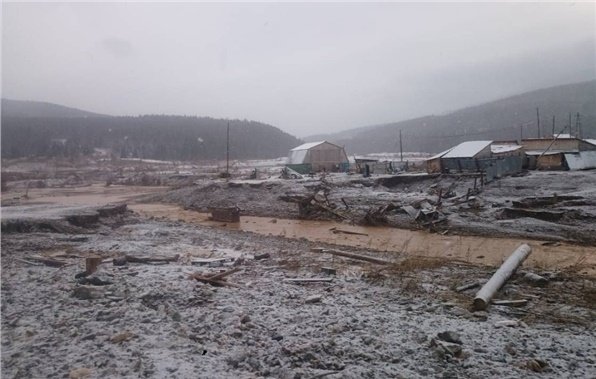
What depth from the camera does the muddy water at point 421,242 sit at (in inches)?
445

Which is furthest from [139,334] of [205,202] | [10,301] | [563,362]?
[205,202]

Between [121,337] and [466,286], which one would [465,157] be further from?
[121,337]

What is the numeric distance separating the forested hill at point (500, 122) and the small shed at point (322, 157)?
4661cm

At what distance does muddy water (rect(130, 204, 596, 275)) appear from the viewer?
1130 cm

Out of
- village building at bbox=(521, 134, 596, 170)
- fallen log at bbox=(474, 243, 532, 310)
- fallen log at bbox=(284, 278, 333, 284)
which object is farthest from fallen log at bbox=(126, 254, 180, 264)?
village building at bbox=(521, 134, 596, 170)

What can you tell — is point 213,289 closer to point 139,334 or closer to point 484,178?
point 139,334

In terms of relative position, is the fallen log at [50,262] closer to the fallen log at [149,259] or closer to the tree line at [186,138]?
the fallen log at [149,259]

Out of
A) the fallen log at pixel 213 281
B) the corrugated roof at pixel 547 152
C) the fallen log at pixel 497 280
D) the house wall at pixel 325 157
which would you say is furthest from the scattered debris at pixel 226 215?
the corrugated roof at pixel 547 152

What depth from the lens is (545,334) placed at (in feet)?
17.7

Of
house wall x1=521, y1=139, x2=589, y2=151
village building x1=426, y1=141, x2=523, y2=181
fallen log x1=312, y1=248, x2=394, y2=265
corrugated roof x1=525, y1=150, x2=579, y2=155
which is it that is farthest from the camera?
house wall x1=521, y1=139, x2=589, y2=151

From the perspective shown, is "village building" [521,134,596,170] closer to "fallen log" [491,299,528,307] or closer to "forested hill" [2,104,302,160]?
"fallen log" [491,299,528,307]

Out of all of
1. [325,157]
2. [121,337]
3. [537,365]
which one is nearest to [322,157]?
[325,157]

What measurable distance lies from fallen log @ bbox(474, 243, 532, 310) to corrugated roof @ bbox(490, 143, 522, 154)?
23.5m

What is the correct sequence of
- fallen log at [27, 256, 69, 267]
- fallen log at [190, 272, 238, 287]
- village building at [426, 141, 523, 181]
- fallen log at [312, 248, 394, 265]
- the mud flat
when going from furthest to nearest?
1. village building at [426, 141, 523, 181]
2. fallen log at [312, 248, 394, 265]
3. fallen log at [27, 256, 69, 267]
4. fallen log at [190, 272, 238, 287]
5. the mud flat
